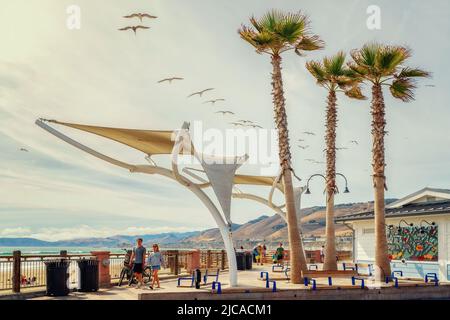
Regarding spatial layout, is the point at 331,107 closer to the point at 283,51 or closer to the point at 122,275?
the point at 283,51

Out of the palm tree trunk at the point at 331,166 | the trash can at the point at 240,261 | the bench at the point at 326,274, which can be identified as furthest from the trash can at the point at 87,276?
the trash can at the point at 240,261

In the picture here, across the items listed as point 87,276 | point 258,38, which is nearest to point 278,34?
point 258,38

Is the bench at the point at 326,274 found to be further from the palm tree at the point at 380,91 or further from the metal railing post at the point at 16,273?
the metal railing post at the point at 16,273

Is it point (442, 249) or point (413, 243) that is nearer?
point (442, 249)

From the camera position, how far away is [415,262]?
25.6 metres

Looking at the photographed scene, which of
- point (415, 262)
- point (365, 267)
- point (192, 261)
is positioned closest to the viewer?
point (415, 262)

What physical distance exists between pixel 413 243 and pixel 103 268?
14.6 m

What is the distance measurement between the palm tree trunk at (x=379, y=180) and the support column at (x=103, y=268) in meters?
11.3

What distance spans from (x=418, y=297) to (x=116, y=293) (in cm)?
1148

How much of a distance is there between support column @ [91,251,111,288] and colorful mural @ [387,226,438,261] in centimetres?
1438

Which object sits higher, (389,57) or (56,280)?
(389,57)

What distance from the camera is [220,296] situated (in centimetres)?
1845
